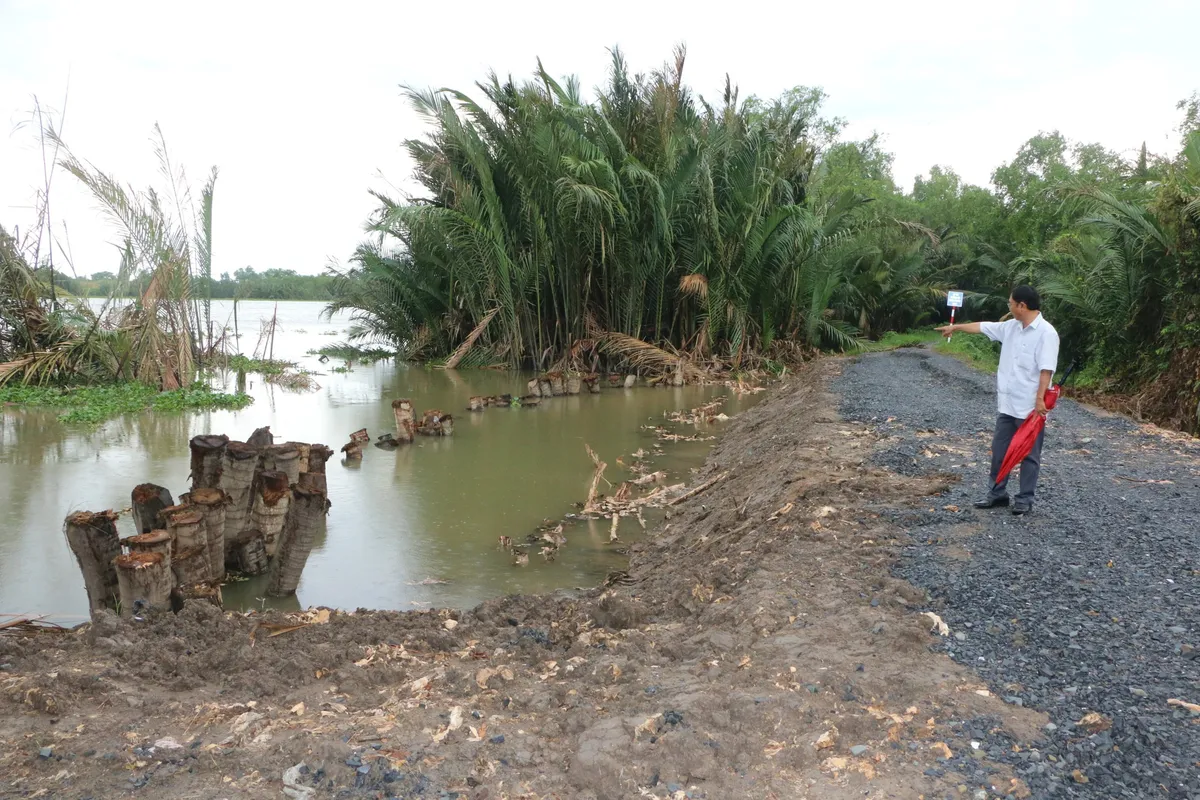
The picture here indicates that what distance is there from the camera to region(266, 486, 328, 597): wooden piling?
448 cm

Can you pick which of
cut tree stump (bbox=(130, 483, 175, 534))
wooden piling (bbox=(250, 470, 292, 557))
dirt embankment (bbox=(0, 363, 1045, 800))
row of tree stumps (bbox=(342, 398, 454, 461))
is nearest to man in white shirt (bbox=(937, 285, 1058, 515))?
dirt embankment (bbox=(0, 363, 1045, 800))

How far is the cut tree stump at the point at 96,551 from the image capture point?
4.09 meters

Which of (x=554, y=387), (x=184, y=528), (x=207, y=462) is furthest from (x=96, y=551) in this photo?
(x=554, y=387)

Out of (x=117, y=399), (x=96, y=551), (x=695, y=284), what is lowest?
(x=117, y=399)

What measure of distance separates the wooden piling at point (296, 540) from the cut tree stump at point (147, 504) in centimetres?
71

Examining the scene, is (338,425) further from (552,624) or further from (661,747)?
(661,747)

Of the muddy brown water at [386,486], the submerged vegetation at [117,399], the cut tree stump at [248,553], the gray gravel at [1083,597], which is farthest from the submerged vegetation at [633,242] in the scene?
the cut tree stump at [248,553]

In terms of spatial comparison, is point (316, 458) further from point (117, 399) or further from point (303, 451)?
point (117, 399)

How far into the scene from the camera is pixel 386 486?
24.3ft

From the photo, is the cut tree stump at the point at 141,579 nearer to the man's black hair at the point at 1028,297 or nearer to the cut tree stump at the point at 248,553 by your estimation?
the cut tree stump at the point at 248,553

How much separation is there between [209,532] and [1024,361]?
4.76m

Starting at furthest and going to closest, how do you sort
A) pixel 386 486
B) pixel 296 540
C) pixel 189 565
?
pixel 386 486
pixel 296 540
pixel 189 565

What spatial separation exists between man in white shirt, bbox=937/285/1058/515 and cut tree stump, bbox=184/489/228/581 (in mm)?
4424

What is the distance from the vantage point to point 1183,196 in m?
9.31
